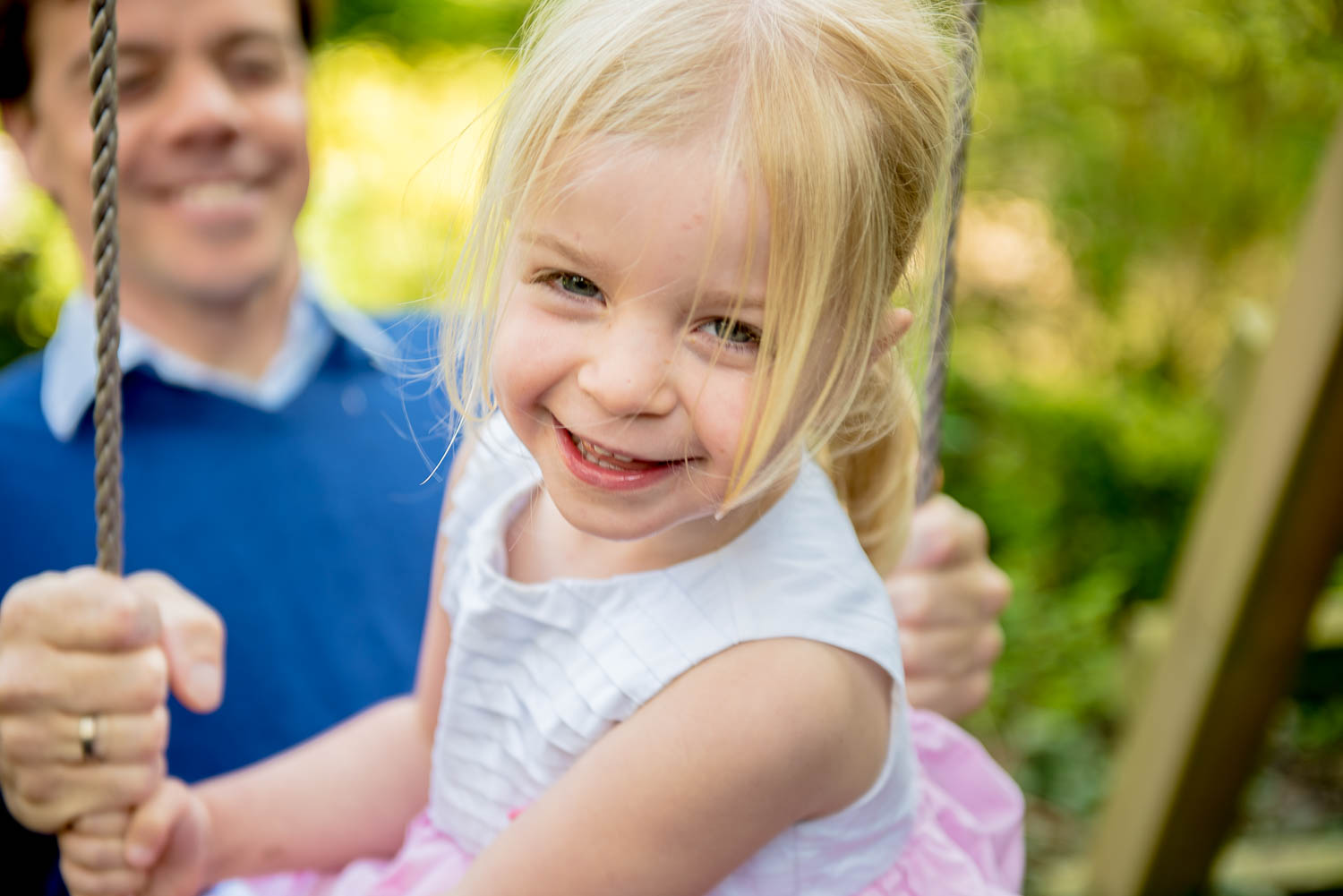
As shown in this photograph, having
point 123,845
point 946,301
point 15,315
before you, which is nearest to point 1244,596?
point 946,301

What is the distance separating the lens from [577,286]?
599 millimetres

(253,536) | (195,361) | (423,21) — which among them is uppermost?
(195,361)

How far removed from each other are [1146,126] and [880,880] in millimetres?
2939

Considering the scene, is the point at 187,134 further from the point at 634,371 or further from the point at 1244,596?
the point at 1244,596

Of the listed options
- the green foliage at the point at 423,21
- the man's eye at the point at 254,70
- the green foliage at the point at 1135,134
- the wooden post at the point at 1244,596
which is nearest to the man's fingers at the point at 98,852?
the man's eye at the point at 254,70

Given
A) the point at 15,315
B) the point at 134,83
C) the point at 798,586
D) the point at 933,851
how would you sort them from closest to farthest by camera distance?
the point at 798,586, the point at 933,851, the point at 134,83, the point at 15,315

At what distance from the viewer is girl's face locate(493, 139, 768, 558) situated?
0.55 meters

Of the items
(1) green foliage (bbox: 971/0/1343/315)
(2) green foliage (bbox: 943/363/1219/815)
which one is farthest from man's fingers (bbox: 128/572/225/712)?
(1) green foliage (bbox: 971/0/1343/315)

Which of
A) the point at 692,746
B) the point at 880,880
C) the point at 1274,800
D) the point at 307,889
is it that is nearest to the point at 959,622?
the point at 880,880

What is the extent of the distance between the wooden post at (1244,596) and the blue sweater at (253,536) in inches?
38.7

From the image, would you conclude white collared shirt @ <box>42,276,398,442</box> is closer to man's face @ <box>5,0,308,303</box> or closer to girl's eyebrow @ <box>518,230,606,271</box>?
man's face @ <box>5,0,308,303</box>

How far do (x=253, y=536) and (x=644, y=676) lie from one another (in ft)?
2.62

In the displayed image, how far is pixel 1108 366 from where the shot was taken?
334cm

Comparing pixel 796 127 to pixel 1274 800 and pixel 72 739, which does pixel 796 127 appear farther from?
pixel 1274 800
